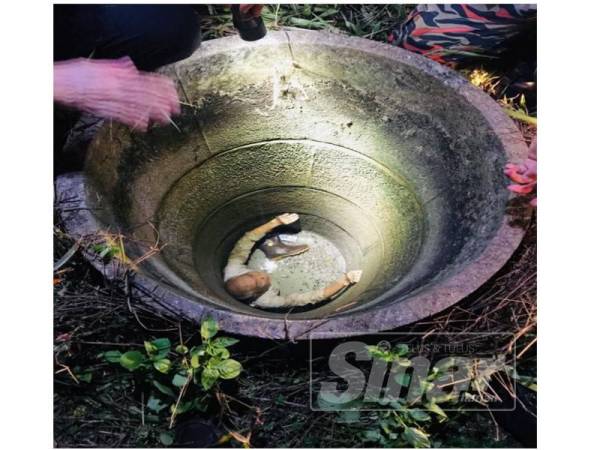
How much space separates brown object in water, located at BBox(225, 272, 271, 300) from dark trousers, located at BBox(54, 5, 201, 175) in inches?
44.3

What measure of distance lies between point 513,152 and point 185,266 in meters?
1.48

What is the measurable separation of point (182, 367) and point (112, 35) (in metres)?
1.25

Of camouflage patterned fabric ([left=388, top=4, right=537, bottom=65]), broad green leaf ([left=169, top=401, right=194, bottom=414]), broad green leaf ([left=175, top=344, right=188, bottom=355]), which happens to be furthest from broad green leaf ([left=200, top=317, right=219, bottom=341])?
camouflage patterned fabric ([left=388, top=4, right=537, bottom=65])

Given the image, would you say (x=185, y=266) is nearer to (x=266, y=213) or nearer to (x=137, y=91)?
(x=137, y=91)

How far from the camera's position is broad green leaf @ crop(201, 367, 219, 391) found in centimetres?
160

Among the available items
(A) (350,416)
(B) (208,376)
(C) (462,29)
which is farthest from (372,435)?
(C) (462,29)

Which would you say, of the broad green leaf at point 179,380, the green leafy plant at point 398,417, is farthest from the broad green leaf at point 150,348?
the green leafy plant at point 398,417

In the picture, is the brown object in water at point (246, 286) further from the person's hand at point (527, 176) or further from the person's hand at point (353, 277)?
the person's hand at point (527, 176)

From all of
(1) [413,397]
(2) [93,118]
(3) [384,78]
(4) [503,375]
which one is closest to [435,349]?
(1) [413,397]

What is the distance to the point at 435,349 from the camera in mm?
1732

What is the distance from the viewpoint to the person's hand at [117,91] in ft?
5.62

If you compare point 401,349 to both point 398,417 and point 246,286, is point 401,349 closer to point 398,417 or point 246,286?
point 398,417

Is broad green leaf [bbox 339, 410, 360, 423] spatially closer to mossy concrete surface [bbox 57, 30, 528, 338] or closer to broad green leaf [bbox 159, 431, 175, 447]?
mossy concrete surface [bbox 57, 30, 528, 338]

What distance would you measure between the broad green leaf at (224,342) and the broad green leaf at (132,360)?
27cm
